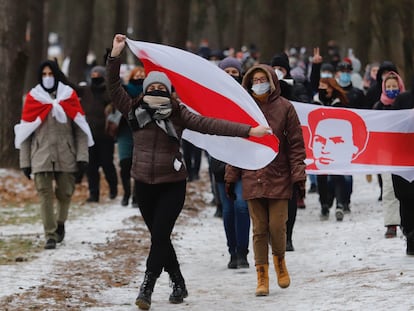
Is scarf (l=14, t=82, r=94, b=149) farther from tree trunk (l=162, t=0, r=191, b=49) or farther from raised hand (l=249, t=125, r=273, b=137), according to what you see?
tree trunk (l=162, t=0, r=191, b=49)

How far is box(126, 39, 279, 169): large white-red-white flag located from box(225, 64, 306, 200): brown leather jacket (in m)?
0.17

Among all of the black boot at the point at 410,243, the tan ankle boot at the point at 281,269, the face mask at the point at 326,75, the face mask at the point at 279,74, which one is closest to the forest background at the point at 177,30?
the face mask at the point at 326,75

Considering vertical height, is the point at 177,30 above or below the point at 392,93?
above

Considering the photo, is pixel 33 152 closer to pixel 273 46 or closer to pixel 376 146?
pixel 376 146

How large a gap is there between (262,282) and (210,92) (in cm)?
184

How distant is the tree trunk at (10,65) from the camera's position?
20.7 m

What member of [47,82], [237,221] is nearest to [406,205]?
[237,221]

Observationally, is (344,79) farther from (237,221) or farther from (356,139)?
(237,221)

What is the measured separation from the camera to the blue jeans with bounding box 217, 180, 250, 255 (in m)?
11.8

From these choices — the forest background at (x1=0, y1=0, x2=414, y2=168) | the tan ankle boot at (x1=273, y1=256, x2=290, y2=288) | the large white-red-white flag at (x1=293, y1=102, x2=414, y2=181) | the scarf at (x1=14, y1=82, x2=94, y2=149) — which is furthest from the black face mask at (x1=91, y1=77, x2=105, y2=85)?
the tan ankle boot at (x1=273, y1=256, x2=290, y2=288)

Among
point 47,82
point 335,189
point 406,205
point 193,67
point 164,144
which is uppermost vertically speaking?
point 193,67

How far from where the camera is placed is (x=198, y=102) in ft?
34.5

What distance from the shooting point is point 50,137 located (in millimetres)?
13250

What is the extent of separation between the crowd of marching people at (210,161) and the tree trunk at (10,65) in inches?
197
